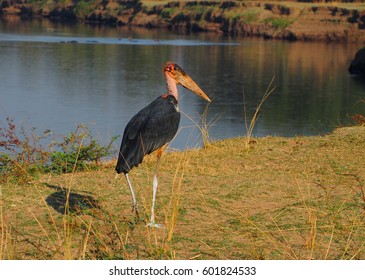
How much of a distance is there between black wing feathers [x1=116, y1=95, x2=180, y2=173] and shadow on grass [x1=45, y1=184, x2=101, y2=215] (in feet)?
1.81

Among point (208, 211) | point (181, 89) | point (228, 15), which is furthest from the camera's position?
point (228, 15)

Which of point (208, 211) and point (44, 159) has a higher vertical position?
point (208, 211)

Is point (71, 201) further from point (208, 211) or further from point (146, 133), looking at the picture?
point (208, 211)

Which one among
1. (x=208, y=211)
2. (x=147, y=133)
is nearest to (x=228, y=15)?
(x=208, y=211)

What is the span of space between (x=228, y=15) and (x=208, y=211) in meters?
74.8

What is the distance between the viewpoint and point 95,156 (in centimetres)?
1146

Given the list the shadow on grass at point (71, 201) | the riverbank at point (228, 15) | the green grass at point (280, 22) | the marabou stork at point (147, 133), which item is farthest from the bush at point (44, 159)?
the green grass at point (280, 22)

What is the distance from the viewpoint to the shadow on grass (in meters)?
7.85

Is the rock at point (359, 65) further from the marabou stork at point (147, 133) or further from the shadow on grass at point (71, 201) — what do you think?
the marabou stork at point (147, 133)

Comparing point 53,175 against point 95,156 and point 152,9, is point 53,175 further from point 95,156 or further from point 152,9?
point 152,9

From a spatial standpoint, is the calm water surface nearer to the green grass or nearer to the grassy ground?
the grassy ground

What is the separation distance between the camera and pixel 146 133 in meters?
7.55

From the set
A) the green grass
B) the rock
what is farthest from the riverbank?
the rock

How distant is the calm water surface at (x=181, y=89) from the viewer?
2397cm
